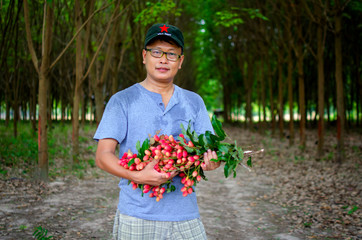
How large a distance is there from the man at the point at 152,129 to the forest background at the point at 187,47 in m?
4.56

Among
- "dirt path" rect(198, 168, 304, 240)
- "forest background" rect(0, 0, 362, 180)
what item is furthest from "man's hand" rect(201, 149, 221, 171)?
"forest background" rect(0, 0, 362, 180)

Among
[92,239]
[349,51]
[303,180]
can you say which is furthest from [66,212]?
[349,51]

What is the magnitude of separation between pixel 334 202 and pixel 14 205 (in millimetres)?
5749

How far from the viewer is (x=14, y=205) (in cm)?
606

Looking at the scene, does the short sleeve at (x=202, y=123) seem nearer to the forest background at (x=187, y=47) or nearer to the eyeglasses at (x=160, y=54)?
the eyeglasses at (x=160, y=54)

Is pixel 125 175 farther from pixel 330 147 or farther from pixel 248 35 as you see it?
pixel 248 35

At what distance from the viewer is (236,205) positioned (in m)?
6.75

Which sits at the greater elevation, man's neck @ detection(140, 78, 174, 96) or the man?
man's neck @ detection(140, 78, 174, 96)

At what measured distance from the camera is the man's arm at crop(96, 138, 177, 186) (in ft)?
6.30

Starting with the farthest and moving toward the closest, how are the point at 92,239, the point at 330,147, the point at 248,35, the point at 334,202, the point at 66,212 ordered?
the point at 248,35 → the point at 330,147 → the point at 334,202 → the point at 66,212 → the point at 92,239

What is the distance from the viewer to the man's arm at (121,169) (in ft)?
6.30

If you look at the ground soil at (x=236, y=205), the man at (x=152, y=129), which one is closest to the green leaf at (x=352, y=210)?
the ground soil at (x=236, y=205)

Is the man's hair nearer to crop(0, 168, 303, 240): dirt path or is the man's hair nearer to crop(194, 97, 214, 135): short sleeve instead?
crop(194, 97, 214, 135): short sleeve

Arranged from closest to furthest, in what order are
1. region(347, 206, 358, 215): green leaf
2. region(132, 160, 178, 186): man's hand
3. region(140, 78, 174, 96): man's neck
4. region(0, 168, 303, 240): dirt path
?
region(132, 160, 178, 186): man's hand
region(140, 78, 174, 96): man's neck
region(0, 168, 303, 240): dirt path
region(347, 206, 358, 215): green leaf
